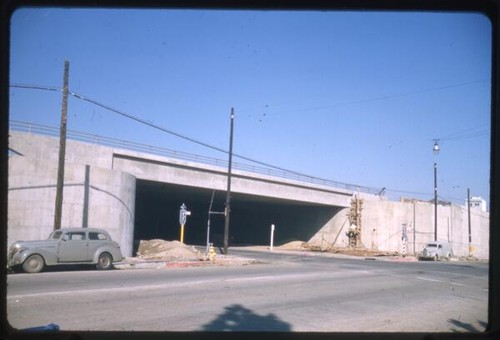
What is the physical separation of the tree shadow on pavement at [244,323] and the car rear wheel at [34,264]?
11.1m

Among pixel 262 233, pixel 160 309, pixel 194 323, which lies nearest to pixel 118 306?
pixel 160 309

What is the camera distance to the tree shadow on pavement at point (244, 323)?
8385 mm

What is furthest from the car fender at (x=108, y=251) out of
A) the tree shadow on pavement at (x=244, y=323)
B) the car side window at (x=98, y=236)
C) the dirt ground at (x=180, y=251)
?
the tree shadow on pavement at (x=244, y=323)

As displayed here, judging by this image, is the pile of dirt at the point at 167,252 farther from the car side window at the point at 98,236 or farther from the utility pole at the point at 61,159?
the utility pole at the point at 61,159

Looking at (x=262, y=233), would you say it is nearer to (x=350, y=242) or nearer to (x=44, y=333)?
(x=350, y=242)

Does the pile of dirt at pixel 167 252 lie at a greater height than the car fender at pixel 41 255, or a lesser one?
lesser

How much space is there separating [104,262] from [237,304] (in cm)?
1125

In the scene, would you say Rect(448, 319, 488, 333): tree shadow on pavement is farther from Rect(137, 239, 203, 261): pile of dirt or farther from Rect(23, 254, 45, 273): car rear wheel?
Rect(137, 239, 203, 261): pile of dirt

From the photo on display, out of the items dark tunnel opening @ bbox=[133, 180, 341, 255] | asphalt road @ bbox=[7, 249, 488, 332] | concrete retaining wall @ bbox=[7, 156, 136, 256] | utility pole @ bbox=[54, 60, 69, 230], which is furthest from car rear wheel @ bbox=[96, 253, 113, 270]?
dark tunnel opening @ bbox=[133, 180, 341, 255]

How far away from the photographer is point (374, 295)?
13859 millimetres

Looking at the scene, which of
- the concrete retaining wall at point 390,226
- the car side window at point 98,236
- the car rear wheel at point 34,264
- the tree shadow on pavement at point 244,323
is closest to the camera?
the tree shadow on pavement at point 244,323

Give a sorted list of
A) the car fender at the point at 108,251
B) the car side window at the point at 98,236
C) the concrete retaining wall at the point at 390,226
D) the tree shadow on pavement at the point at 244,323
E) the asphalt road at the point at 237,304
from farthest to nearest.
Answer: the concrete retaining wall at the point at 390,226 → the car side window at the point at 98,236 → the car fender at the point at 108,251 → the asphalt road at the point at 237,304 → the tree shadow on pavement at the point at 244,323

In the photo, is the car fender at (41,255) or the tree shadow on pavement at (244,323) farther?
the car fender at (41,255)

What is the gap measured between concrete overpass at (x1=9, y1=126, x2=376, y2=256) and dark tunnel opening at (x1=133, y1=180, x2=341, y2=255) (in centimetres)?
12
